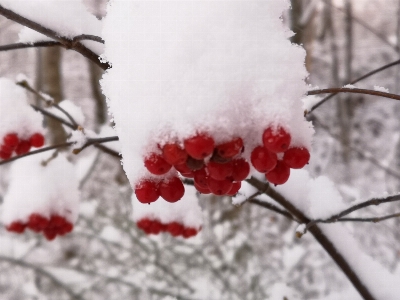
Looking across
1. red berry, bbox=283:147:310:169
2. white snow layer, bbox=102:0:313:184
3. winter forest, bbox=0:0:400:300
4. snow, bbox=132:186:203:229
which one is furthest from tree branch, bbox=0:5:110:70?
snow, bbox=132:186:203:229

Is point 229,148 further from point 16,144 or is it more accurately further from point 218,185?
point 16,144

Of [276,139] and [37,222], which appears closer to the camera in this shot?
[276,139]

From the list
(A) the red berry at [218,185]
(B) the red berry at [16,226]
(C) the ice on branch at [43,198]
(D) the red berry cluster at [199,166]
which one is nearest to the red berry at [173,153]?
(D) the red berry cluster at [199,166]

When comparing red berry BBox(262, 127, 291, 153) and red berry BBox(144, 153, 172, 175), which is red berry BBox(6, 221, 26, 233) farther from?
red berry BBox(262, 127, 291, 153)

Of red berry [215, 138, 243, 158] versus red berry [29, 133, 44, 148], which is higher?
red berry [29, 133, 44, 148]

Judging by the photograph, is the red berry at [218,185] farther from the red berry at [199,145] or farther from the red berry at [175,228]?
the red berry at [175,228]

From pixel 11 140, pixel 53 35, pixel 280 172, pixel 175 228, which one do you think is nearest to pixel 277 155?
pixel 280 172
